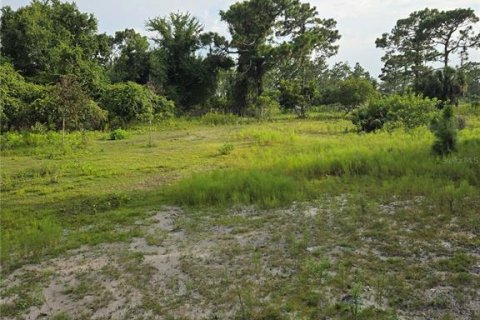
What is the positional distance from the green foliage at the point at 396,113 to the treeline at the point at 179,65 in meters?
0.47

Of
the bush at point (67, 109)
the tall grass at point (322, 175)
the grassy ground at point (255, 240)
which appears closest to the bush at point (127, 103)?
the bush at point (67, 109)

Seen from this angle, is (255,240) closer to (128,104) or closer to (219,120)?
(128,104)

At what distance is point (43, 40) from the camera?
24469 millimetres

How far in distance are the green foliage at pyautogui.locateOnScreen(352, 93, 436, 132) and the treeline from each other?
0.47 metres

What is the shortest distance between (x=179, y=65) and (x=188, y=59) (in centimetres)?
82

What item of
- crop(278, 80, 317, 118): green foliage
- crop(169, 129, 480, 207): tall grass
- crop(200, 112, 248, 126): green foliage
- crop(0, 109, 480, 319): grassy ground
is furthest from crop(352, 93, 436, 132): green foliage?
crop(278, 80, 317, 118): green foliage

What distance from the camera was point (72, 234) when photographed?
519 cm

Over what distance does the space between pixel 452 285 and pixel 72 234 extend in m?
4.28

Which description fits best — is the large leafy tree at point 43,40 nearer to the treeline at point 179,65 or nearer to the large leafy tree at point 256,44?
the treeline at point 179,65

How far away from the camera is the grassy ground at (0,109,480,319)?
3.41m

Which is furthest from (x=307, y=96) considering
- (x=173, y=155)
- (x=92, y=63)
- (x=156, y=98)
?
(x=173, y=155)

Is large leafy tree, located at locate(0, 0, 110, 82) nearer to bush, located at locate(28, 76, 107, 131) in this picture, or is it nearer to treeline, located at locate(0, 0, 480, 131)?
treeline, located at locate(0, 0, 480, 131)

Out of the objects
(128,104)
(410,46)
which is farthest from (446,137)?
(410,46)

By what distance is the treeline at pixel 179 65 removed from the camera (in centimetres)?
2138
